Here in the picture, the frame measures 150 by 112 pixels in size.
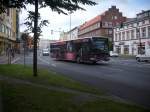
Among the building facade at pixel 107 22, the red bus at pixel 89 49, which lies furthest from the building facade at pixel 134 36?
the red bus at pixel 89 49

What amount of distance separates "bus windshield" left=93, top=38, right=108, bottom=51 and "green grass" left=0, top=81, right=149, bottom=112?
21867 millimetres

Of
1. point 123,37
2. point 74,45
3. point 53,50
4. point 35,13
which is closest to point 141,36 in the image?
point 123,37

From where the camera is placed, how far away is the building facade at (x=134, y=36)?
67250 millimetres

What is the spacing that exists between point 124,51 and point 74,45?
4739cm

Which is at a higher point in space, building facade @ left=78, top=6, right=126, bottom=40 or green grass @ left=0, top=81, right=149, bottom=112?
building facade @ left=78, top=6, right=126, bottom=40

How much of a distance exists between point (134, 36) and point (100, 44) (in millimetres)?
43259

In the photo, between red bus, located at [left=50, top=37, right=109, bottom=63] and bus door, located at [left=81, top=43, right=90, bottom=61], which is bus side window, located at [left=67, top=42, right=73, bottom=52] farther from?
bus door, located at [left=81, top=43, right=90, bottom=61]

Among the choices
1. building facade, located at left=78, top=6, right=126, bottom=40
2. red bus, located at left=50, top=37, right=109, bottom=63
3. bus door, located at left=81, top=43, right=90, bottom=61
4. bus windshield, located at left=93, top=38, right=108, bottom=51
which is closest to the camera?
red bus, located at left=50, top=37, right=109, bottom=63

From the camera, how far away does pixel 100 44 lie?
106 ft

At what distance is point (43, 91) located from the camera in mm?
11070

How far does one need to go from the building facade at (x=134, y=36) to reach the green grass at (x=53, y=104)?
5226 cm

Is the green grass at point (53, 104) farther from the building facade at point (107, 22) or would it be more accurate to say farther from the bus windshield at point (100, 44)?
the building facade at point (107, 22)

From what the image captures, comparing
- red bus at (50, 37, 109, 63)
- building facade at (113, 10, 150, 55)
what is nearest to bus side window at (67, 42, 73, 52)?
red bus at (50, 37, 109, 63)

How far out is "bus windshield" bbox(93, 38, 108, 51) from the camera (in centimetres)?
3200
